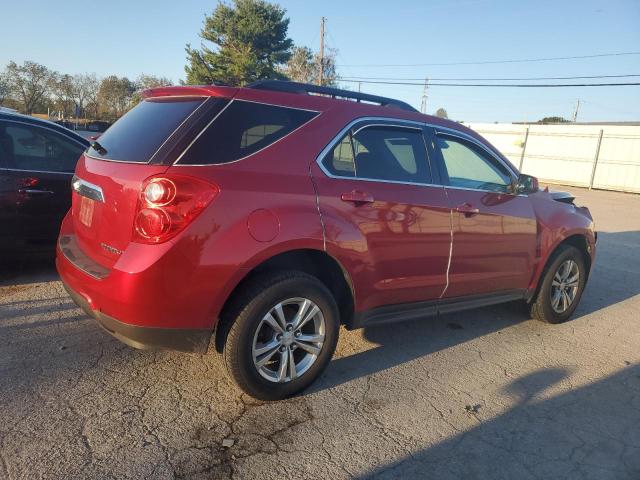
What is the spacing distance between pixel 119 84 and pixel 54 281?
6655 cm

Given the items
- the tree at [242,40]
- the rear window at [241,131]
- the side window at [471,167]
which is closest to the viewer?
the rear window at [241,131]

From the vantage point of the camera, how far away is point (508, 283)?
14.5 feet

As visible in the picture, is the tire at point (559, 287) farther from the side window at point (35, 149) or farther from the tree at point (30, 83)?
the tree at point (30, 83)

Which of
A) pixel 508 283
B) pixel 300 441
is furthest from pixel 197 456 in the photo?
pixel 508 283

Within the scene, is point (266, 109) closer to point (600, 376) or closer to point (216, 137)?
point (216, 137)

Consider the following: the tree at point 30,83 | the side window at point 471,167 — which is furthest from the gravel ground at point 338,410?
the tree at point 30,83

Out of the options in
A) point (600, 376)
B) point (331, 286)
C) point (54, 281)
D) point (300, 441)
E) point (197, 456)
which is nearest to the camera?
point (197, 456)

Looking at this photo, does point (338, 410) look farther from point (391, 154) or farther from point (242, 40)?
point (242, 40)

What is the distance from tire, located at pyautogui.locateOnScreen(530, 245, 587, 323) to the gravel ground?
0.41 metres

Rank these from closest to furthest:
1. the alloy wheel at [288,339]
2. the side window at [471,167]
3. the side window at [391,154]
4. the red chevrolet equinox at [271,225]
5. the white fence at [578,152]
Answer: the red chevrolet equinox at [271,225] → the alloy wheel at [288,339] → the side window at [391,154] → the side window at [471,167] → the white fence at [578,152]

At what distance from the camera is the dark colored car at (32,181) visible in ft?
15.2

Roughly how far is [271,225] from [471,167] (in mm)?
2116

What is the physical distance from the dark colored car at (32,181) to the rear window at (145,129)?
5.77ft

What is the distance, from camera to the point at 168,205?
8.56 ft
